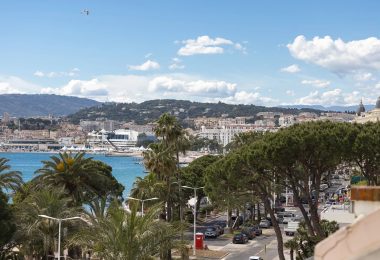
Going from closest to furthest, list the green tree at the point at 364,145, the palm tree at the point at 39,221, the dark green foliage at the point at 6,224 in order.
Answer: the dark green foliage at the point at 6,224 → the green tree at the point at 364,145 → the palm tree at the point at 39,221

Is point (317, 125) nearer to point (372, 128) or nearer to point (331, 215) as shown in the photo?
point (372, 128)

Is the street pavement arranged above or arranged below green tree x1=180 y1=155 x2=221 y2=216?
below

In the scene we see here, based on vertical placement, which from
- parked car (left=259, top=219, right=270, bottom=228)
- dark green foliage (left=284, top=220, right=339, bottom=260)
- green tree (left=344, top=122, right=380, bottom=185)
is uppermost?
green tree (left=344, top=122, right=380, bottom=185)

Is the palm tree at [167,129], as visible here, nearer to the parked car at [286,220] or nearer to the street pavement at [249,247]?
the street pavement at [249,247]

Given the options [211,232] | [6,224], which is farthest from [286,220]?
[6,224]

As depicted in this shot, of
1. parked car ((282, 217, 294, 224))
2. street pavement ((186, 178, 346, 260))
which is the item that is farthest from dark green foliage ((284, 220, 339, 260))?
parked car ((282, 217, 294, 224))

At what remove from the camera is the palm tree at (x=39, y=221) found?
30.7m

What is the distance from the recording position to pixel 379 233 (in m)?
3.28

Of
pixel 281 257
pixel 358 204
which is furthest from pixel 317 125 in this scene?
pixel 358 204

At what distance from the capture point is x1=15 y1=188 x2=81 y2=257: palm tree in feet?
101

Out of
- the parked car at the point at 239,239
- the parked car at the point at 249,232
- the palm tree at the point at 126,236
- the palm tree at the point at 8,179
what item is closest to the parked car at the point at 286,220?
the parked car at the point at 249,232

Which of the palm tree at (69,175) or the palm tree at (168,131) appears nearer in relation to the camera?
the palm tree at (69,175)

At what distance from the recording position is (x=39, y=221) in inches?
1210

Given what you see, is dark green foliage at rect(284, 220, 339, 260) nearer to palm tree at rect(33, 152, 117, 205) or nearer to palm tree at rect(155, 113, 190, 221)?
palm tree at rect(33, 152, 117, 205)
